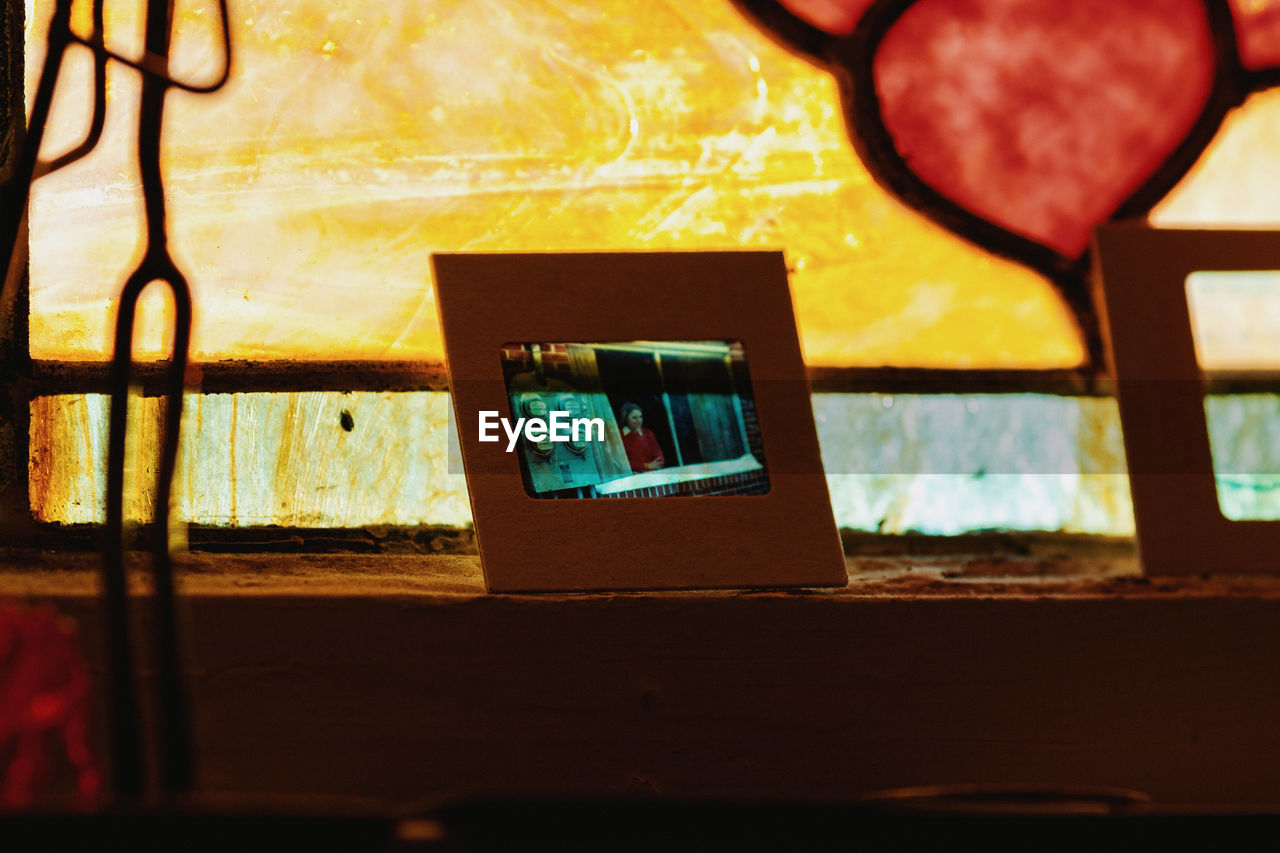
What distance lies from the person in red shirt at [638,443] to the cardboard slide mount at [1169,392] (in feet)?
1.59

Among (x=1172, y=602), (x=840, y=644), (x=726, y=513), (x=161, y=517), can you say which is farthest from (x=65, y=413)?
(x=1172, y=602)

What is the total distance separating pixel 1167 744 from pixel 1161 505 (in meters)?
0.23

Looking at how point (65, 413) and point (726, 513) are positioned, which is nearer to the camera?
point (726, 513)

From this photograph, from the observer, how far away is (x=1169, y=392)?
938 millimetres

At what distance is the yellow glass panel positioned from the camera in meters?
0.98

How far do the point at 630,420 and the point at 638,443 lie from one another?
0.02 metres

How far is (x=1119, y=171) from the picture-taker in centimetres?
108

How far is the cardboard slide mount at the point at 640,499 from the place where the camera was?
0.81 meters

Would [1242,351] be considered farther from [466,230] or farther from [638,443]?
[466,230]

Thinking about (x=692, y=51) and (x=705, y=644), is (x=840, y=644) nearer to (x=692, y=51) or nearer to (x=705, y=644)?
(x=705, y=644)

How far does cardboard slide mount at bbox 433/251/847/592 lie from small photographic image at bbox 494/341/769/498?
0.03ft

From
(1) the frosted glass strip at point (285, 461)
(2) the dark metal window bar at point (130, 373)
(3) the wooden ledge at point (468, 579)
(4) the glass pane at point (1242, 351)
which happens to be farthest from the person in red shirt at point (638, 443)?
(4) the glass pane at point (1242, 351)

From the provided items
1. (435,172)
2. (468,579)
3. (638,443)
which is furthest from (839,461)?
(435,172)

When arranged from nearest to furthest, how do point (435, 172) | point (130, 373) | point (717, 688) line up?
point (717, 688)
point (130, 373)
point (435, 172)
